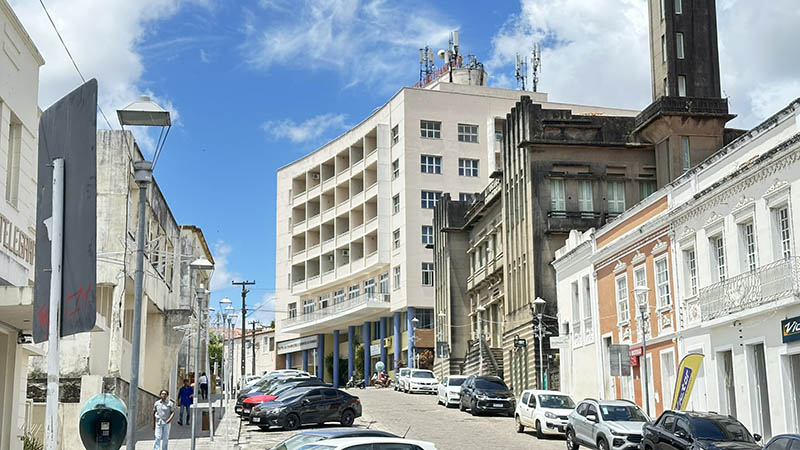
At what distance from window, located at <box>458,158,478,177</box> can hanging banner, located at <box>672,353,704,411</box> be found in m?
50.8

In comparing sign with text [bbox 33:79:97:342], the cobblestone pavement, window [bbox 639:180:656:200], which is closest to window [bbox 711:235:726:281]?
→ the cobblestone pavement

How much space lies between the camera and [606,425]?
2469 centimetres

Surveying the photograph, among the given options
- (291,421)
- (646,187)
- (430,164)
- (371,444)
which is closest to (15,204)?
(371,444)

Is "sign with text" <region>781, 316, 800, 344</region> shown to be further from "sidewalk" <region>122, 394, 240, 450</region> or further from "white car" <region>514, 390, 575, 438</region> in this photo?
"sidewalk" <region>122, 394, 240, 450</region>

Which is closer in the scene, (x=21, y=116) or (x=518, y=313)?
(x=21, y=116)

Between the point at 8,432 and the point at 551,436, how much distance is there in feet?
56.3

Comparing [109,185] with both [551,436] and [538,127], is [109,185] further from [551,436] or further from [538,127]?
[538,127]

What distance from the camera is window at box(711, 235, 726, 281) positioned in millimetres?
28391

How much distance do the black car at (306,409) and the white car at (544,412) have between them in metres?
6.12

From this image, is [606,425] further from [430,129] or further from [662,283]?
[430,129]

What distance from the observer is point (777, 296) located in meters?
24.2

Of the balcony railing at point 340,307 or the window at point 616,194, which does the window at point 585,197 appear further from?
the balcony railing at point 340,307

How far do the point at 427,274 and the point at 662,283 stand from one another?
44111mm

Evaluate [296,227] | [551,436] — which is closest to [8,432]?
[551,436]
